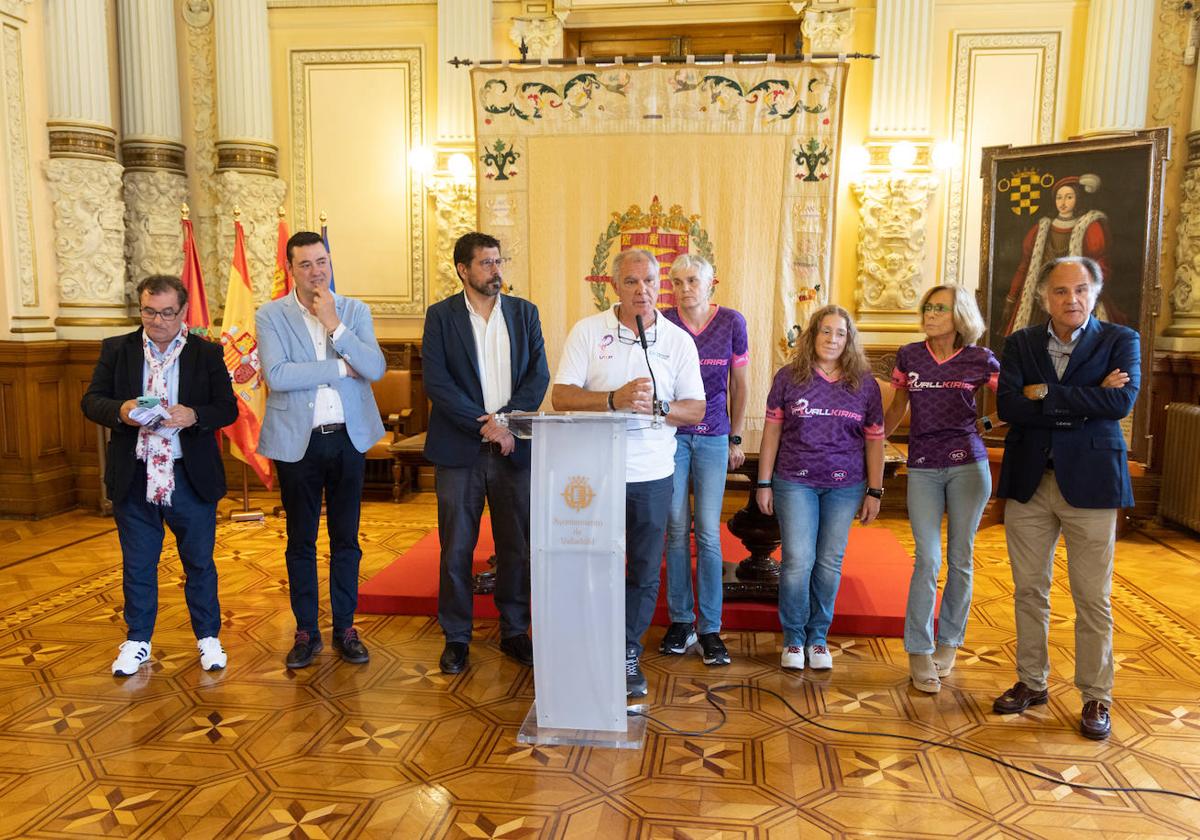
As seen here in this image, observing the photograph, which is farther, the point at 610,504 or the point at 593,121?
the point at 593,121

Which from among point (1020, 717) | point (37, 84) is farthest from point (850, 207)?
point (37, 84)

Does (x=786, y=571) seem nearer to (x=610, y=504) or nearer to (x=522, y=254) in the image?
(x=610, y=504)

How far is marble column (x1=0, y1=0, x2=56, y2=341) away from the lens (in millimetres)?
5715

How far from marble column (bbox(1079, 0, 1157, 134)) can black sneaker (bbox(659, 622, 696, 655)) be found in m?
4.87

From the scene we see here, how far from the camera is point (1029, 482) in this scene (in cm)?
283

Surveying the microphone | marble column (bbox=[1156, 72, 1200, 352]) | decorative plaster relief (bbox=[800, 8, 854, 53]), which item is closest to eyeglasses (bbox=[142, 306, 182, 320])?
the microphone

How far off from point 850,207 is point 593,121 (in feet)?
7.15

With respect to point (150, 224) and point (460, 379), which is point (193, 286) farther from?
point (460, 379)

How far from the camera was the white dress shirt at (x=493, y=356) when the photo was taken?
3.22 m

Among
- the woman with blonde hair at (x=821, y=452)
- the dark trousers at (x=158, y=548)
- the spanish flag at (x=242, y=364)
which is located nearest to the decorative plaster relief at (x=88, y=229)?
the spanish flag at (x=242, y=364)

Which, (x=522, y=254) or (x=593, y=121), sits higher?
(x=593, y=121)

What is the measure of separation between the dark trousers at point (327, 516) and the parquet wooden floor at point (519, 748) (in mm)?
236

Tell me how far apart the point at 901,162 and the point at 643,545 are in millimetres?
4552

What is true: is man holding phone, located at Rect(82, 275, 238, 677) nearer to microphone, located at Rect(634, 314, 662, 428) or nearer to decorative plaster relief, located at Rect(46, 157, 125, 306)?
microphone, located at Rect(634, 314, 662, 428)
